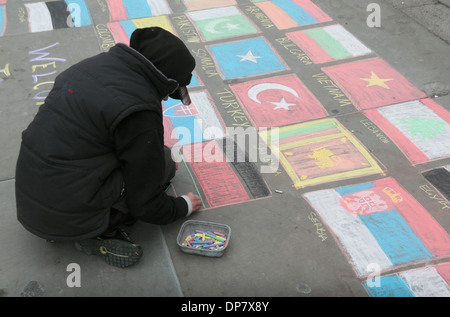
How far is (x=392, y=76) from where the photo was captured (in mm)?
4469

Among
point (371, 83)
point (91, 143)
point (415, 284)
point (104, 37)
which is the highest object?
point (91, 143)

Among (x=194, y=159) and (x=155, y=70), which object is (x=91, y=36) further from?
(x=155, y=70)

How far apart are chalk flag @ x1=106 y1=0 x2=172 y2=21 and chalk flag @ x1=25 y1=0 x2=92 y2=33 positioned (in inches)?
13.1

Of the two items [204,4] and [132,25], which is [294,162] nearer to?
[132,25]

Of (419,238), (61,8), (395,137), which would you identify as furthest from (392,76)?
(61,8)

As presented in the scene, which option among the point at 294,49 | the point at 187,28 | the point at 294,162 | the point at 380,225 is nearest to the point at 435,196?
the point at 380,225

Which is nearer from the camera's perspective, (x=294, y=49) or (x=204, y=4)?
(x=294, y=49)

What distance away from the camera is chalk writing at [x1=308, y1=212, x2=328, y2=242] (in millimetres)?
2904

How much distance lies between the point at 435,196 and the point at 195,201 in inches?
68.2

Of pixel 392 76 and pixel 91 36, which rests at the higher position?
pixel 91 36

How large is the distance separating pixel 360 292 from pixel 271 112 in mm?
1907

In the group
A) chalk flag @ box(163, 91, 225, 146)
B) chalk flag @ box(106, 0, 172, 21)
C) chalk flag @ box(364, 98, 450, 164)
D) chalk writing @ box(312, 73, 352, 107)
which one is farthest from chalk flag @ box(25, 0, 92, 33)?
chalk flag @ box(364, 98, 450, 164)

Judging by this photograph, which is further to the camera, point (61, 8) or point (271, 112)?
point (61, 8)

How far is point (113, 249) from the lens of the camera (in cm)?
263
